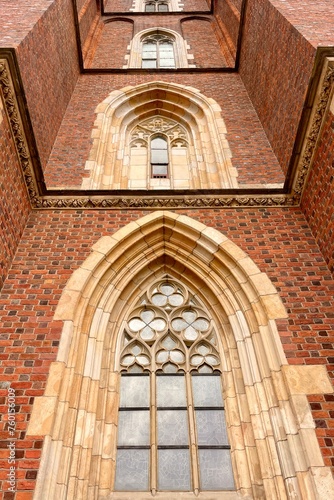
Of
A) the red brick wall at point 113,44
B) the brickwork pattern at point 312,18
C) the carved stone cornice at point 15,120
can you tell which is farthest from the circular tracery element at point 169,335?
the red brick wall at point 113,44

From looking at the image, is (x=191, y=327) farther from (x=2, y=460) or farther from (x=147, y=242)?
(x=2, y=460)

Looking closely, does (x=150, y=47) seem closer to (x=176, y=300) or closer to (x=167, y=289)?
(x=167, y=289)

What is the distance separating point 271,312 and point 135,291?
6.21ft

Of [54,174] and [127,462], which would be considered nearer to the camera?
[127,462]

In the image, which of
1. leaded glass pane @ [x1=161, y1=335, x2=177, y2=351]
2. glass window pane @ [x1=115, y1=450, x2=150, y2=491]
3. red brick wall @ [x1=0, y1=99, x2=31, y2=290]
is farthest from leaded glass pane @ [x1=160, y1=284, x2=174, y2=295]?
glass window pane @ [x1=115, y1=450, x2=150, y2=491]

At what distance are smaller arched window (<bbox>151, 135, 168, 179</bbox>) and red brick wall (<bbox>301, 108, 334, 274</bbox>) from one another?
3.07 metres

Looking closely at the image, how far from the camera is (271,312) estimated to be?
538cm

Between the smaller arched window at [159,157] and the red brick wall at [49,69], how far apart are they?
197cm

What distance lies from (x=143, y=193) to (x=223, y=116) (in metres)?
3.71

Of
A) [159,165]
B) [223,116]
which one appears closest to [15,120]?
[159,165]

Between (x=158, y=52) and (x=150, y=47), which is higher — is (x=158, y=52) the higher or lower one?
the lower one

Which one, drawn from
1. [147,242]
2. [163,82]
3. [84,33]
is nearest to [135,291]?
[147,242]

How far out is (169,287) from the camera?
6387 mm

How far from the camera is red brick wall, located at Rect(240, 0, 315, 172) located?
23.4 feet
